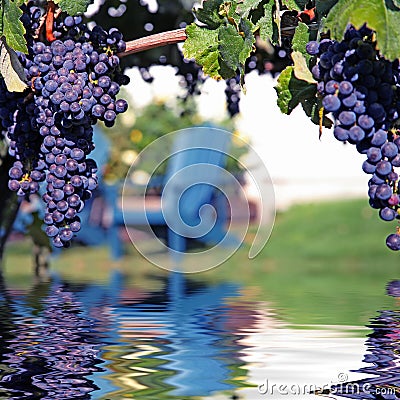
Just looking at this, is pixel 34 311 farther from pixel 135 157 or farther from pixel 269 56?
pixel 135 157

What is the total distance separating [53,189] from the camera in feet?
5.15

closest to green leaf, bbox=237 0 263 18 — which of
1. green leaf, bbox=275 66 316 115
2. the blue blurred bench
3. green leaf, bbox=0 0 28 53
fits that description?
green leaf, bbox=275 66 316 115

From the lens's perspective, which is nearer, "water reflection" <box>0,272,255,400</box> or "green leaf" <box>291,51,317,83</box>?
"green leaf" <box>291,51,317,83</box>

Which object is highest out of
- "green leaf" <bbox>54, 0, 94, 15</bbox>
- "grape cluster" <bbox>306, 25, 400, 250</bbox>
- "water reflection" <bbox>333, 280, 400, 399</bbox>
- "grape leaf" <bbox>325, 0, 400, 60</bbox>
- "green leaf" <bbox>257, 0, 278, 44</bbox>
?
"green leaf" <bbox>54, 0, 94, 15</bbox>

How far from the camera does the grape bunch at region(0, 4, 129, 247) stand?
1475 millimetres

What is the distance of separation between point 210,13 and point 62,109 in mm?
299

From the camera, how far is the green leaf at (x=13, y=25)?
54.9 inches

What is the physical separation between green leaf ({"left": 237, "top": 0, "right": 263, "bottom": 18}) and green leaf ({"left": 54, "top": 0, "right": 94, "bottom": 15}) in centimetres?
26

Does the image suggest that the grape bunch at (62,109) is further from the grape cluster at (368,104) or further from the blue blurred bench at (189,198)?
the blue blurred bench at (189,198)

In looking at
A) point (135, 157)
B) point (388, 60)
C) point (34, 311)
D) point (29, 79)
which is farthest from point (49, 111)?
point (135, 157)

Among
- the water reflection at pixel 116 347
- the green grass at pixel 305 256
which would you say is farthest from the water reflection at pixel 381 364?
the green grass at pixel 305 256

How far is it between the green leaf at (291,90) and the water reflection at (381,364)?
0.47 meters

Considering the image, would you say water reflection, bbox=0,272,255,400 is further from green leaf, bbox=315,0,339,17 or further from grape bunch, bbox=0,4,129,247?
green leaf, bbox=315,0,339,17

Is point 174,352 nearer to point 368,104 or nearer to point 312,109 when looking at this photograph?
point 312,109
